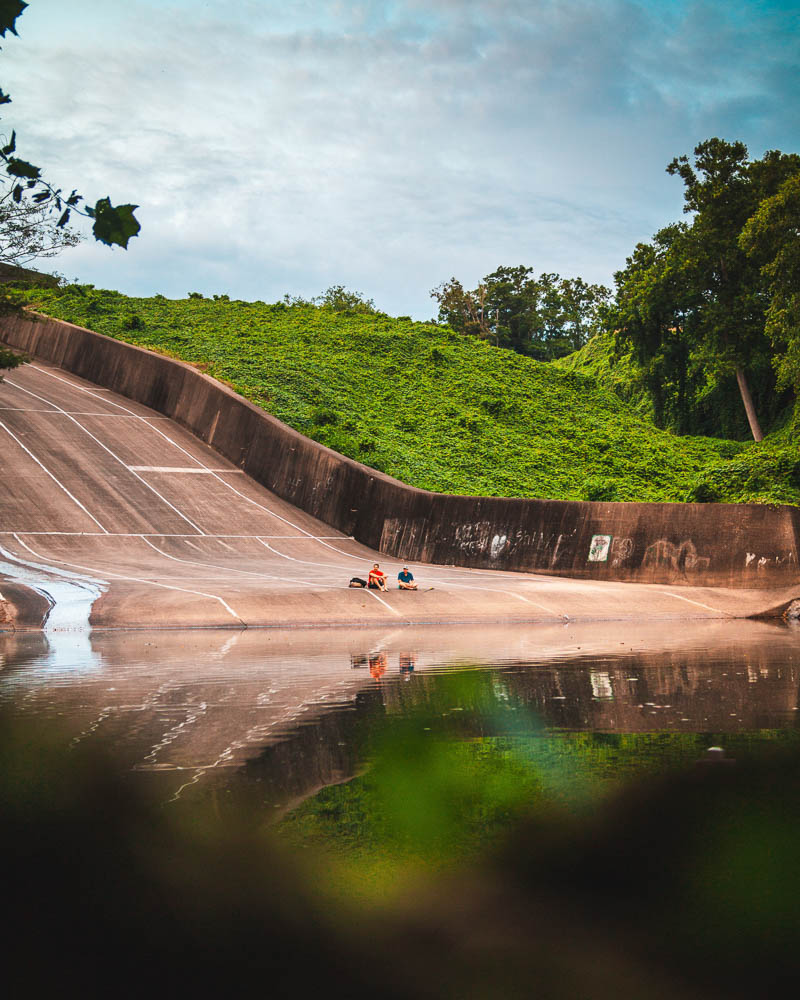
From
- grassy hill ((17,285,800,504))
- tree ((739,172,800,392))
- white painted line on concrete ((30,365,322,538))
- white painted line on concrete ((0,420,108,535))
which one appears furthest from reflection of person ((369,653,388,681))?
tree ((739,172,800,392))

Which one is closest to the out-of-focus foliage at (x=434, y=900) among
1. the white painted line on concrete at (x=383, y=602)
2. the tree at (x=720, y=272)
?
the white painted line on concrete at (x=383, y=602)

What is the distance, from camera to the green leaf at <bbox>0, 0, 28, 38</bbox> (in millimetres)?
4102

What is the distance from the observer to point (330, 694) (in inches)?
356

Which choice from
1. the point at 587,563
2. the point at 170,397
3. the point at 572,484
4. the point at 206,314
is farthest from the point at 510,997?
the point at 206,314

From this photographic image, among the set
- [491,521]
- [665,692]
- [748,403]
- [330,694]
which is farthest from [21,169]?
[748,403]

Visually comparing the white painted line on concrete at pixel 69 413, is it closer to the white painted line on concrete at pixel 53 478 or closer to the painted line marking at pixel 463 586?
the white painted line on concrete at pixel 53 478

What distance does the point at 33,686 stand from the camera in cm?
940

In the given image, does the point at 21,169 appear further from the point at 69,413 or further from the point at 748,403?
the point at 748,403

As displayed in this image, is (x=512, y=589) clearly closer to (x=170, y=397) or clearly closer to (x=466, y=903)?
(x=466, y=903)

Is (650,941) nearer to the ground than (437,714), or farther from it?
farther from it

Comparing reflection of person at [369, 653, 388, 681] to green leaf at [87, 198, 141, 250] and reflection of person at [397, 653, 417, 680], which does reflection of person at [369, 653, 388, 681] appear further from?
green leaf at [87, 198, 141, 250]

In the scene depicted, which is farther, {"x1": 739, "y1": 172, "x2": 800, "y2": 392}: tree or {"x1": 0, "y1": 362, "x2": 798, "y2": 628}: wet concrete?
{"x1": 739, "y1": 172, "x2": 800, "y2": 392}: tree

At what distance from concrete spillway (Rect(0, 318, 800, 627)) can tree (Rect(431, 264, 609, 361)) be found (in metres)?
42.5

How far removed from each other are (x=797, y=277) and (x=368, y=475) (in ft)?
53.7
